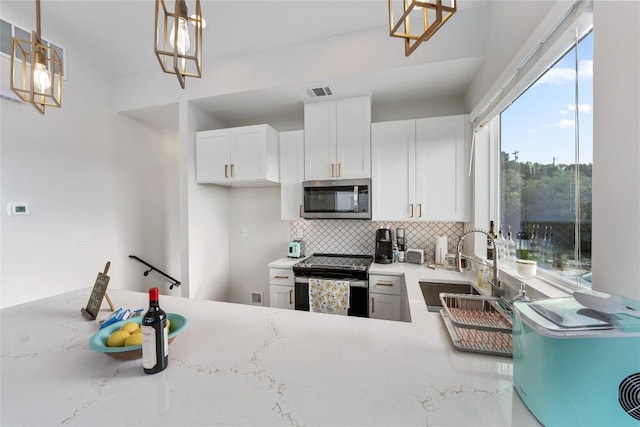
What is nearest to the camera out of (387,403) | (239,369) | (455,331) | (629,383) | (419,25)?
(629,383)

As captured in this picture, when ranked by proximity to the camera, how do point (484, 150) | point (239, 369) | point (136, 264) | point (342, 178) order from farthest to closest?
1. point (136, 264)
2. point (342, 178)
3. point (484, 150)
4. point (239, 369)

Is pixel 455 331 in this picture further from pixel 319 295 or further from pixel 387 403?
pixel 319 295

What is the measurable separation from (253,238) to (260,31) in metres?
2.24

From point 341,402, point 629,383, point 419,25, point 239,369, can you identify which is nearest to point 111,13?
point 419,25

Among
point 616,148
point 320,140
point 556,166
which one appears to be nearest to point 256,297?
point 320,140

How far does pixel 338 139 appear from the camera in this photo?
2588 mm

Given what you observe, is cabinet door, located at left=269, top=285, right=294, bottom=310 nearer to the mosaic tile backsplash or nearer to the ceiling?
the mosaic tile backsplash

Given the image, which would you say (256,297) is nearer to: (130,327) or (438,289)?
(438,289)

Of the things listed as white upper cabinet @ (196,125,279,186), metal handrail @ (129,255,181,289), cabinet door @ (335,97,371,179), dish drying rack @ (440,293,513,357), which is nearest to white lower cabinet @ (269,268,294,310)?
white upper cabinet @ (196,125,279,186)

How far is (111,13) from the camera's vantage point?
80.8 inches

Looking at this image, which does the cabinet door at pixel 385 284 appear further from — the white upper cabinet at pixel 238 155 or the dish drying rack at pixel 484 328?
the white upper cabinet at pixel 238 155

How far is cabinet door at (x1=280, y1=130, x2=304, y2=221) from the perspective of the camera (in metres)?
2.74

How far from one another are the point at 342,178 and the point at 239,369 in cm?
202

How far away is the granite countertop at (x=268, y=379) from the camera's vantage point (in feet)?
2.11
